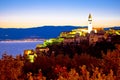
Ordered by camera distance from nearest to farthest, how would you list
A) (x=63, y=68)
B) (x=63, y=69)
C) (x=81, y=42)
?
(x=63, y=69) → (x=63, y=68) → (x=81, y=42)

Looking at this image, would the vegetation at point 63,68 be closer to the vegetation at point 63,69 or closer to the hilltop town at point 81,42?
the vegetation at point 63,69

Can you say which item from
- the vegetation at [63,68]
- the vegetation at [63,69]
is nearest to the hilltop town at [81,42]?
the vegetation at [63,68]

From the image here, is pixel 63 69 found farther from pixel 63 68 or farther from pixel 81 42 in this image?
pixel 81 42

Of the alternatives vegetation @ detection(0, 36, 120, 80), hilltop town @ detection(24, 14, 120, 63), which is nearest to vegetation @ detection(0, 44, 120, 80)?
vegetation @ detection(0, 36, 120, 80)

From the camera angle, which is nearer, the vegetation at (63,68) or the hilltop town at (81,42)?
the vegetation at (63,68)

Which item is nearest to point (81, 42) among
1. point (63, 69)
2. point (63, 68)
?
point (63, 68)

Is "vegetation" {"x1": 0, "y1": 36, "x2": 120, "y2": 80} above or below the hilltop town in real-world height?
above

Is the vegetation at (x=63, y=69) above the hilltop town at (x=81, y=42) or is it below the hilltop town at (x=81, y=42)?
above

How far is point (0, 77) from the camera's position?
16531 millimetres

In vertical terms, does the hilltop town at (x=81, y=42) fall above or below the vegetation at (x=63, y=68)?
below

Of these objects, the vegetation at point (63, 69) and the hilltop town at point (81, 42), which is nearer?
the vegetation at point (63, 69)

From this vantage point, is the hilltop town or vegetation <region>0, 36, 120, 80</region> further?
the hilltop town

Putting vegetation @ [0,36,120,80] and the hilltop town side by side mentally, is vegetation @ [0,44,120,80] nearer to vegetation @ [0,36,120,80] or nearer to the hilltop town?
vegetation @ [0,36,120,80]

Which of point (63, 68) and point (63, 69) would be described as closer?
point (63, 69)
